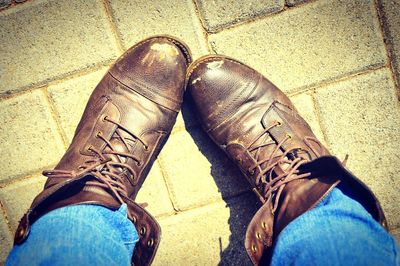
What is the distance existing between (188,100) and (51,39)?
0.71 meters

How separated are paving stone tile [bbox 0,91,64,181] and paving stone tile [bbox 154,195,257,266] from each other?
0.68 metres

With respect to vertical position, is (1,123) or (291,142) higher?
(1,123)

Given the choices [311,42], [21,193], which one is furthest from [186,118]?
[21,193]

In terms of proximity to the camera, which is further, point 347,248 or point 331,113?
point 331,113

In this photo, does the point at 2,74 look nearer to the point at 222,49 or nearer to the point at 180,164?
the point at 180,164

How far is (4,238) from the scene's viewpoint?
5.16ft

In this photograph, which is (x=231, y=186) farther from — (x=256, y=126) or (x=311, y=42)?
(x=311, y=42)

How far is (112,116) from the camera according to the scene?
1.39m

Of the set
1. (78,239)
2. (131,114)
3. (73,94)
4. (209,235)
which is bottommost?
(209,235)

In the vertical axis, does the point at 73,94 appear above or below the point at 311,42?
above

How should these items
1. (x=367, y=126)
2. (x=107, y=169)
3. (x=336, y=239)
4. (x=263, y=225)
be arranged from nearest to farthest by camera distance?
(x=336, y=239)
(x=263, y=225)
(x=107, y=169)
(x=367, y=126)

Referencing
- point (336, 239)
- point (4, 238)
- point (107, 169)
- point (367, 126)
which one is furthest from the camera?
point (4, 238)

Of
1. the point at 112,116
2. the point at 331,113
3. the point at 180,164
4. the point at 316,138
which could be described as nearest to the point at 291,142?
the point at 316,138

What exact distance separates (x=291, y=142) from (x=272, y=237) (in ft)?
1.38
